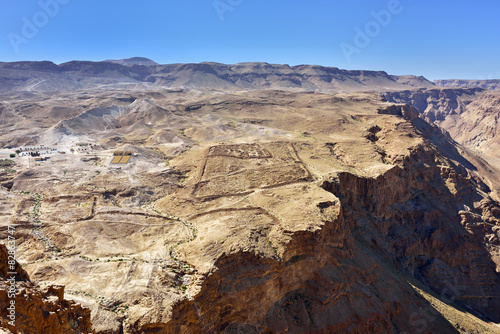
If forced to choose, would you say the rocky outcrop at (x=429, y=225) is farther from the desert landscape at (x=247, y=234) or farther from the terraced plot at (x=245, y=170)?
the terraced plot at (x=245, y=170)

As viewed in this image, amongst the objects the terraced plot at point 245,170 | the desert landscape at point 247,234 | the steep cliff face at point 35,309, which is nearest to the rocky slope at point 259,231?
the desert landscape at point 247,234

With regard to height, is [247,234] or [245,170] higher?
[245,170]

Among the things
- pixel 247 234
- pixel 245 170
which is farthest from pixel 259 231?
pixel 245 170

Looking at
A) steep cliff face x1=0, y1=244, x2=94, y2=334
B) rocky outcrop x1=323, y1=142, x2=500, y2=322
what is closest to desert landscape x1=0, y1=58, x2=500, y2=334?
steep cliff face x1=0, y1=244, x2=94, y2=334

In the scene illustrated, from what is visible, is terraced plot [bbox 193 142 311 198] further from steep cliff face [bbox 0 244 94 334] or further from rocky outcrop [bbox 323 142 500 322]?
steep cliff face [bbox 0 244 94 334]

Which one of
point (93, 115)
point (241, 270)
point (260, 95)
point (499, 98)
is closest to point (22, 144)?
point (93, 115)

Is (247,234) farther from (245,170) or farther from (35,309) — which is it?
(245,170)
